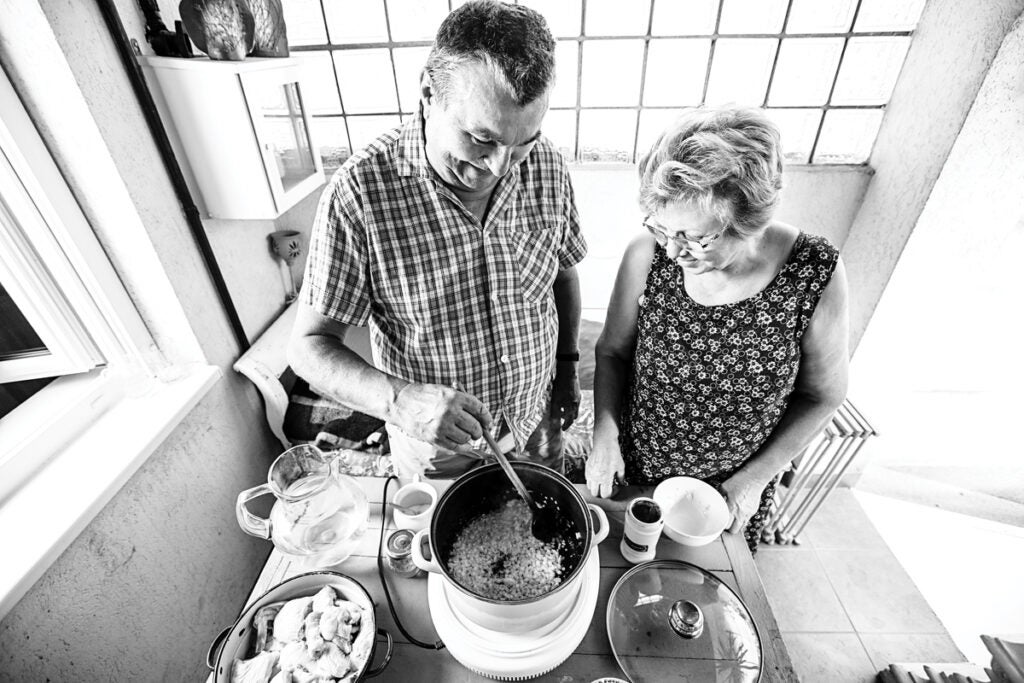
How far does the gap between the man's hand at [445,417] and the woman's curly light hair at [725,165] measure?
62 cm

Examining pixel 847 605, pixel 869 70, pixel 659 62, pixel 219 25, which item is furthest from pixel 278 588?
pixel 869 70

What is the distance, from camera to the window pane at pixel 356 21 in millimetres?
2400

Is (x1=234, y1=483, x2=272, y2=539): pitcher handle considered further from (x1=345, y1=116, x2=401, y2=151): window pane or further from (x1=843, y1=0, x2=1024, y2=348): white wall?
(x1=843, y1=0, x2=1024, y2=348): white wall

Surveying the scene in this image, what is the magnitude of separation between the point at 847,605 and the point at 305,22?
3.89 metres

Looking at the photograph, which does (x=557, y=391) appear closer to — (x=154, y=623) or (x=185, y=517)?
(x=185, y=517)

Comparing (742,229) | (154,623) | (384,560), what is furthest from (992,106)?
(154,623)

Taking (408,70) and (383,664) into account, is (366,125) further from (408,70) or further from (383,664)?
(383,664)

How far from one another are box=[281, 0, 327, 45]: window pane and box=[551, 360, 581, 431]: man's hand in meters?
2.21

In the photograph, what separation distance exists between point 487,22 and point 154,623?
6.47 ft

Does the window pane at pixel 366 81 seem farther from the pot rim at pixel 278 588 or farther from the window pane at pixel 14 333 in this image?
the pot rim at pixel 278 588

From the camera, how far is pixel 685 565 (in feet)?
3.24

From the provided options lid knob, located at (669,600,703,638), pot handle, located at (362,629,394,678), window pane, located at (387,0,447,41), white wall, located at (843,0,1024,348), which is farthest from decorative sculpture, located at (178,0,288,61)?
white wall, located at (843,0,1024,348)

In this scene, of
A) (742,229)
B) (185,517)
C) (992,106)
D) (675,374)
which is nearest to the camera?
(742,229)

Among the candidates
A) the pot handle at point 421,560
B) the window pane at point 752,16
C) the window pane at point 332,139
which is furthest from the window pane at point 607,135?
the pot handle at point 421,560
